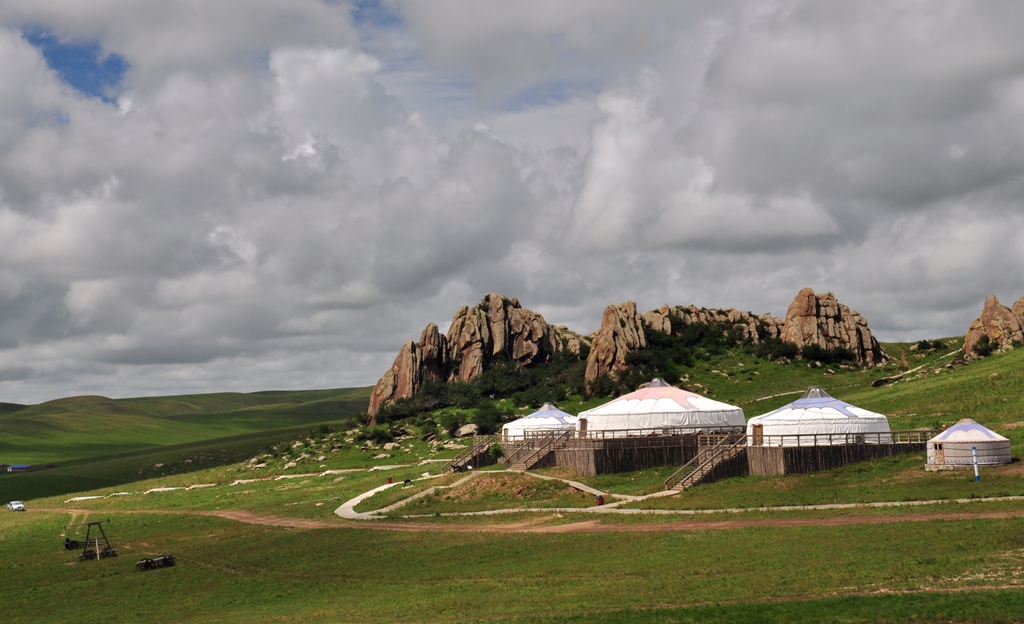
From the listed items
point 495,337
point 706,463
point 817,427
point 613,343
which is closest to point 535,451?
point 706,463

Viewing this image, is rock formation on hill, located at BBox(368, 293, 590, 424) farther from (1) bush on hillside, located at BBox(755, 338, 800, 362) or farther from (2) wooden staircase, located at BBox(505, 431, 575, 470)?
(2) wooden staircase, located at BBox(505, 431, 575, 470)

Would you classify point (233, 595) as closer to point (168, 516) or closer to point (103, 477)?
point (168, 516)

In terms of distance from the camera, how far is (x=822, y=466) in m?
56.4

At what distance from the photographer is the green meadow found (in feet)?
95.8

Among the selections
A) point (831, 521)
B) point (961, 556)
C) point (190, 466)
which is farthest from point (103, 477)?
point (961, 556)

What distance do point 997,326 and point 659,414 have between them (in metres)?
49.2

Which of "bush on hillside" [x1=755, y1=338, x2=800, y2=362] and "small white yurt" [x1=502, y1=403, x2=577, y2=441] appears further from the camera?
"bush on hillside" [x1=755, y1=338, x2=800, y2=362]

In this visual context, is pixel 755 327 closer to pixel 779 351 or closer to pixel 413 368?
pixel 779 351

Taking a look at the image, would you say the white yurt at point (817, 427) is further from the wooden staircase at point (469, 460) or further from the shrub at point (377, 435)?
the shrub at point (377, 435)

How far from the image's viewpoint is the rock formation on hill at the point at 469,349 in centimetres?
12030

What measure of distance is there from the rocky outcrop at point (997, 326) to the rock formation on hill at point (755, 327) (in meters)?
16.6

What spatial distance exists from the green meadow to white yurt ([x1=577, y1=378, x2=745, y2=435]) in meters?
5.77

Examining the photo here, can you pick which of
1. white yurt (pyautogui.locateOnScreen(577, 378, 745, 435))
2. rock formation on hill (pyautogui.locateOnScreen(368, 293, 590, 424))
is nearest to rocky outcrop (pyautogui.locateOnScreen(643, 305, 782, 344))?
rock formation on hill (pyautogui.locateOnScreen(368, 293, 590, 424))

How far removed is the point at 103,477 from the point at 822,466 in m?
116
